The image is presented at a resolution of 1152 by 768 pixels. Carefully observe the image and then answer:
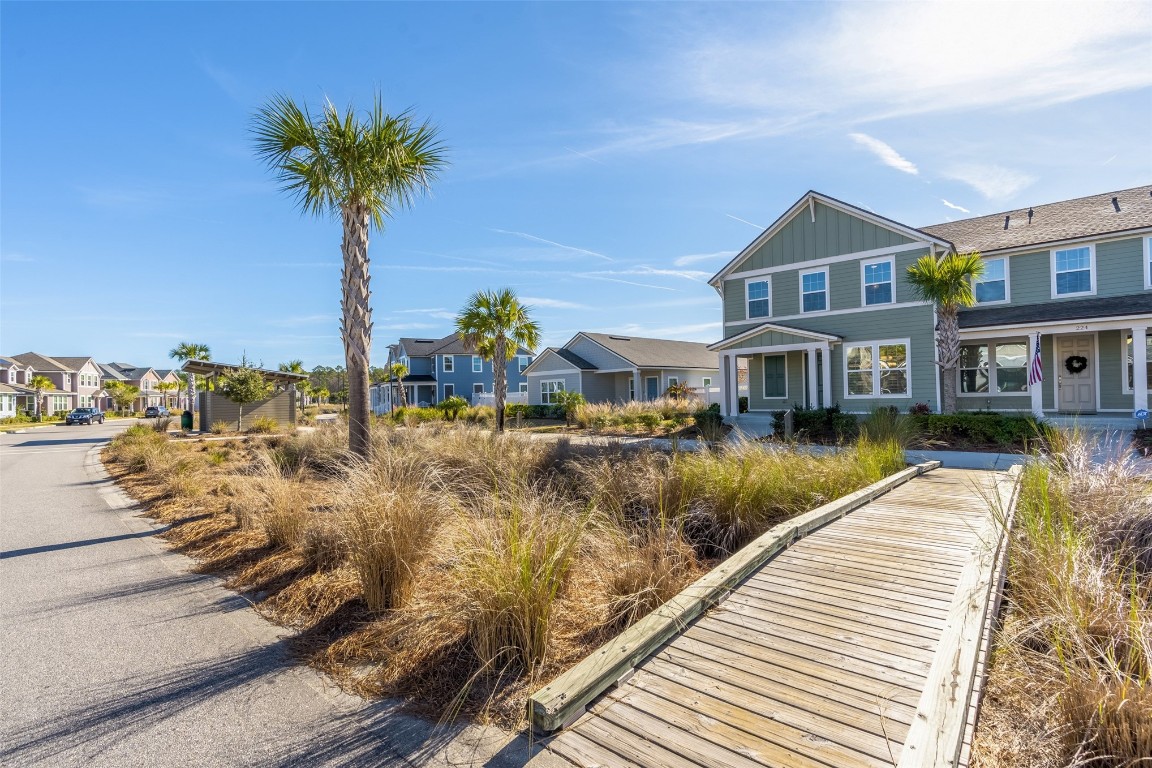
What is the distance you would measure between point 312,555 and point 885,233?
64.0 ft

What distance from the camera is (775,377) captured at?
870 inches

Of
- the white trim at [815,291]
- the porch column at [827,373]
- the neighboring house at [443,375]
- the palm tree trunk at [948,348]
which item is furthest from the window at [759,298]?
the neighboring house at [443,375]

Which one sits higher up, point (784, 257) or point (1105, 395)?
point (784, 257)

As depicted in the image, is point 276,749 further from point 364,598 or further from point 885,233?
point 885,233

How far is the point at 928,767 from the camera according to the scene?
2.54 metres

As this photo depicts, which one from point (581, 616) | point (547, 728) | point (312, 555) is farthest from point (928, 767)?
point (312, 555)

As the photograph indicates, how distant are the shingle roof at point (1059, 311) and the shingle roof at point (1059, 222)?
1896 millimetres

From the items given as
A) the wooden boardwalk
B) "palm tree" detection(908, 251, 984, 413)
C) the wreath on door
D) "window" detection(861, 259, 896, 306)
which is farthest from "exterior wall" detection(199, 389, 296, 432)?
the wreath on door

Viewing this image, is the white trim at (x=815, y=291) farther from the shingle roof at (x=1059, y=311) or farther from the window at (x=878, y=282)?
the shingle roof at (x=1059, y=311)

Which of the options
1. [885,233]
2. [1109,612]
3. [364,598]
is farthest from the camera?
[885,233]

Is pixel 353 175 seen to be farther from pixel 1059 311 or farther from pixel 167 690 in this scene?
pixel 1059 311

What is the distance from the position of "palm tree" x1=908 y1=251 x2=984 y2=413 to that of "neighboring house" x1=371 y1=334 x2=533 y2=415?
106 ft

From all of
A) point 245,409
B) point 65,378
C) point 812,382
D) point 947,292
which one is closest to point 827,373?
point 812,382

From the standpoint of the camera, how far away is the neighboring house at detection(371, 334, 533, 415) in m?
46.8
